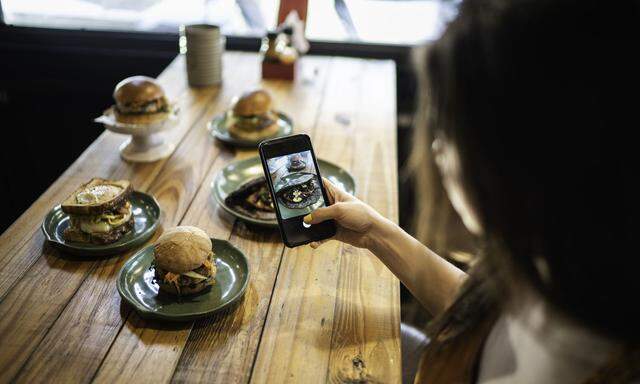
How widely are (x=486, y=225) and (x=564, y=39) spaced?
0.24 metres

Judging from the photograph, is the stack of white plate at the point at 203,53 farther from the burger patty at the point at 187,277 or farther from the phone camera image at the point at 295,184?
the burger patty at the point at 187,277

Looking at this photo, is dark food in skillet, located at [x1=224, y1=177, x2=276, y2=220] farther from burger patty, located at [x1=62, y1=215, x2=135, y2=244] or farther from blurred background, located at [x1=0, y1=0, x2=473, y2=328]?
blurred background, located at [x1=0, y1=0, x2=473, y2=328]

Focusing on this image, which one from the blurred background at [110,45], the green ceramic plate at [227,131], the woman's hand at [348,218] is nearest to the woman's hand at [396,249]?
the woman's hand at [348,218]

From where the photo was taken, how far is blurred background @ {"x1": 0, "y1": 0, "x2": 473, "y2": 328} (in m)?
2.93

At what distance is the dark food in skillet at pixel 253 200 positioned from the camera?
1.35 metres

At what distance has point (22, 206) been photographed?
2879mm

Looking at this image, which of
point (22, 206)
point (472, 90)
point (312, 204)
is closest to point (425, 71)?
point (472, 90)

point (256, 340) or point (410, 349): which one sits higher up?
point (256, 340)

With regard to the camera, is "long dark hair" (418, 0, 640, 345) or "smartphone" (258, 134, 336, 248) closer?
"long dark hair" (418, 0, 640, 345)

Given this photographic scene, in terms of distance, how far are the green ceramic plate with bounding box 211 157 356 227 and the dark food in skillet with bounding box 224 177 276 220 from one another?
4cm

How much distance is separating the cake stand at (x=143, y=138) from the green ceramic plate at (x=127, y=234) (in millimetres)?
282

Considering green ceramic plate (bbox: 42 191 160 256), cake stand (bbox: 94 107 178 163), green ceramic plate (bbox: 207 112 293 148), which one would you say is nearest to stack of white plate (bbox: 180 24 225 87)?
green ceramic plate (bbox: 207 112 293 148)

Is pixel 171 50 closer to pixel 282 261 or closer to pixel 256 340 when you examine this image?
pixel 282 261

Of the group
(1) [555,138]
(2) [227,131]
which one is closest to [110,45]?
(2) [227,131]
